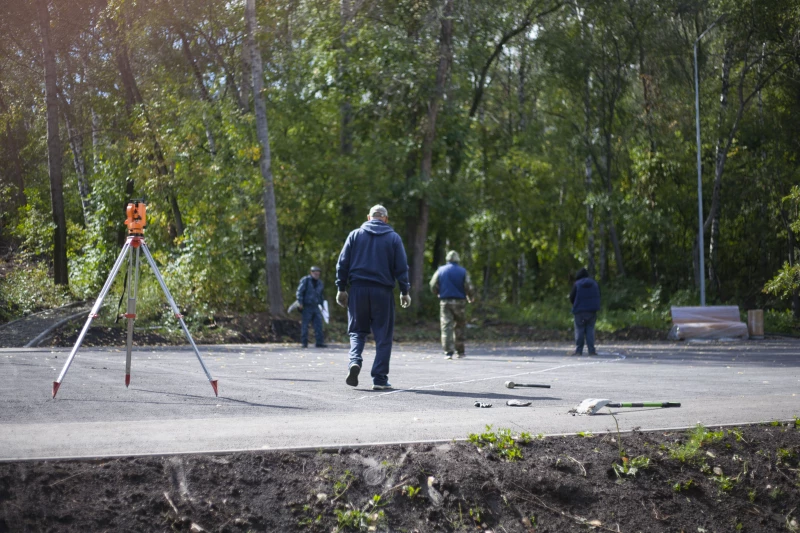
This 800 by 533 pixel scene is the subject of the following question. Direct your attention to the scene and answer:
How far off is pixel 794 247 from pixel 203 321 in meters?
23.1

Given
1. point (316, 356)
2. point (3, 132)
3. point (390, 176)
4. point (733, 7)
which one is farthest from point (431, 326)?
point (3, 132)

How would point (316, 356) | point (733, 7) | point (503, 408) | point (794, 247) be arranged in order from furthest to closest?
point (794, 247) < point (733, 7) < point (316, 356) < point (503, 408)

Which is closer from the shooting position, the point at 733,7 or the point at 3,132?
the point at 733,7

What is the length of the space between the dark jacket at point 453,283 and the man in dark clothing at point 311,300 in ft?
15.9

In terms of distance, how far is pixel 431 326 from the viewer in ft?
102

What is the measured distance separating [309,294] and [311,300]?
0.54 feet

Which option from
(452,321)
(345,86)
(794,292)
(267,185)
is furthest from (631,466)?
(345,86)

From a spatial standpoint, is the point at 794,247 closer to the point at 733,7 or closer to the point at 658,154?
the point at 658,154

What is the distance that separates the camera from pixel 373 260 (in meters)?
10.8

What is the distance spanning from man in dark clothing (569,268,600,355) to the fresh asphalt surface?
1.38 m

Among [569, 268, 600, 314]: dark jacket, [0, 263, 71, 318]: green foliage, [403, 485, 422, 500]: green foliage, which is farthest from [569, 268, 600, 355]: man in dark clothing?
[0, 263, 71, 318]: green foliage

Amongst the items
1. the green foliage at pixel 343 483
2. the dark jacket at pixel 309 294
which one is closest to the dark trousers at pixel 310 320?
the dark jacket at pixel 309 294

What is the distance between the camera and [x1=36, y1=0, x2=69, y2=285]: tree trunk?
29.0 m

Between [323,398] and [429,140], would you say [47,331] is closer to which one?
[323,398]
